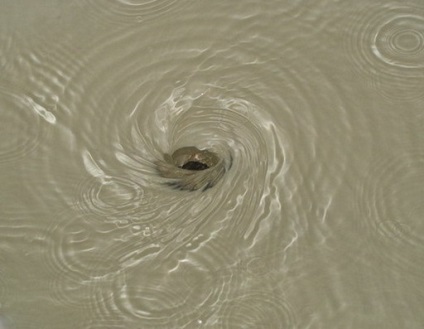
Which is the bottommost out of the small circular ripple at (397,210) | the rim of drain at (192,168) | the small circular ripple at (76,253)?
the small circular ripple at (76,253)

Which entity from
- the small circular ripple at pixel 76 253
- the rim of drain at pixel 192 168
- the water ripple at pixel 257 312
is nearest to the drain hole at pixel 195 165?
the rim of drain at pixel 192 168

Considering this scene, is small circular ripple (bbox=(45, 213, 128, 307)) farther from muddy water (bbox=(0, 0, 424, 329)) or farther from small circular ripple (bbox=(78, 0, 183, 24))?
small circular ripple (bbox=(78, 0, 183, 24))

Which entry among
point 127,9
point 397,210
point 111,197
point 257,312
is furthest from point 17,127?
point 397,210

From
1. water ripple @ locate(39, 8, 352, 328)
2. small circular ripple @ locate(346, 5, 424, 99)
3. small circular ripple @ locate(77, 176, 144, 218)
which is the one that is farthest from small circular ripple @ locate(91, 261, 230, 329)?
small circular ripple @ locate(346, 5, 424, 99)

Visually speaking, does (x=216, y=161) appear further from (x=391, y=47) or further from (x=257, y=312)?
(x=391, y=47)

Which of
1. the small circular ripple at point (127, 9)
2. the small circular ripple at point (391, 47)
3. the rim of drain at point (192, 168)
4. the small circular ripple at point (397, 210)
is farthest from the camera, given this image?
the small circular ripple at point (127, 9)

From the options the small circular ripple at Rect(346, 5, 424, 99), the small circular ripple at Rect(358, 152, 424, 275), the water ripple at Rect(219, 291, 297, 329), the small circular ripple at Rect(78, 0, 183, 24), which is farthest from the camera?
the small circular ripple at Rect(78, 0, 183, 24)

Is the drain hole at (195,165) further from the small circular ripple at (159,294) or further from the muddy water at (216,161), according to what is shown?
the small circular ripple at (159,294)
